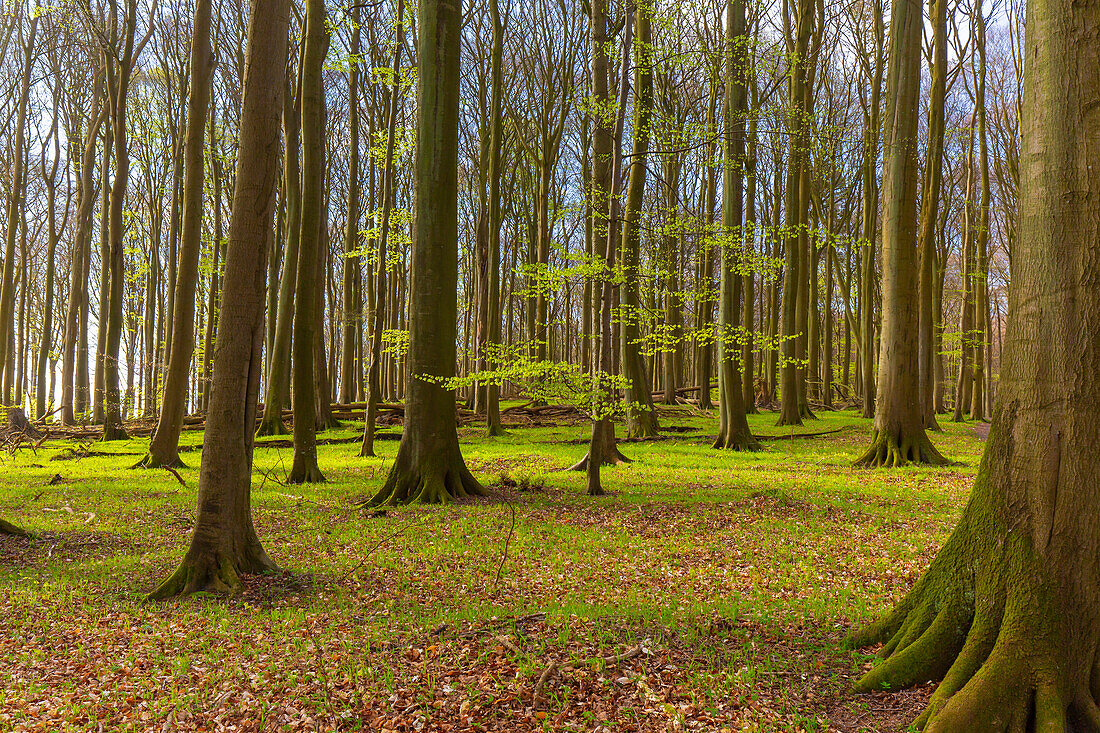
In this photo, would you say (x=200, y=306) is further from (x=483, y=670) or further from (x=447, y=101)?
(x=483, y=670)

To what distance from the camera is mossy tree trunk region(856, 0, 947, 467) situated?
12.1 meters

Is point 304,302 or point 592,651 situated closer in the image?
point 592,651

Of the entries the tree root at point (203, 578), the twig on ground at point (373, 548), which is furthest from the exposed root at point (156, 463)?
the tree root at point (203, 578)

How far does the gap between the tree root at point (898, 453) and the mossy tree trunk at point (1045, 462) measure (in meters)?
9.79

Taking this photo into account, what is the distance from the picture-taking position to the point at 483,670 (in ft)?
13.4

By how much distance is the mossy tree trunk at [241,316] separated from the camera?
5.83 meters

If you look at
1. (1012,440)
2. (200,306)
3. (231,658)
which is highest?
(200,306)

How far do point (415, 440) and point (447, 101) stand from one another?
5.31 meters

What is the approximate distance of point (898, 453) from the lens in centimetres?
1227

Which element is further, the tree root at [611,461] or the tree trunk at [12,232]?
the tree trunk at [12,232]

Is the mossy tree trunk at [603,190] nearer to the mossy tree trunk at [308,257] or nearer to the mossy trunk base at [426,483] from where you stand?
the mossy trunk base at [426,483]

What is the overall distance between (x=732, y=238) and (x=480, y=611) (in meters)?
10.0

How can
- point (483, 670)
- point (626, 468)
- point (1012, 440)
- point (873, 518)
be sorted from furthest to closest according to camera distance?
point (626, 468) < point (873, 518) < point (483, 670) < point (1012, 440)

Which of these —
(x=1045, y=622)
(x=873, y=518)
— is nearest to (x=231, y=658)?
(x=1045, y=622)
